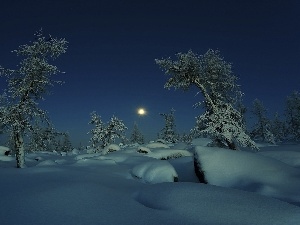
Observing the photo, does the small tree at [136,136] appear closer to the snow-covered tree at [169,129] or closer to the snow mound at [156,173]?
the snow-covered tree at [169,129]

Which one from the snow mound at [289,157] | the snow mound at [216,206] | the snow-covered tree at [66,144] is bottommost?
the snow-covered tree at [66,144]

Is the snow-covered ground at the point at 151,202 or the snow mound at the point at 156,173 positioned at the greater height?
the snow-covered ground at the point at 151,202

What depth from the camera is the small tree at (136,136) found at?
289ft

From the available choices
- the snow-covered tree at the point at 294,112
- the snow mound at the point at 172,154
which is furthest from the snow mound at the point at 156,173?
the snow-covered tree at the point at 294,112

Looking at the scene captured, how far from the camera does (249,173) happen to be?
952 cm

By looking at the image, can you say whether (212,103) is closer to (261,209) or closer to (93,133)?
(261,209)

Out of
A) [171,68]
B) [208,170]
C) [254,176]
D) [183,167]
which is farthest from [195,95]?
[254,176]

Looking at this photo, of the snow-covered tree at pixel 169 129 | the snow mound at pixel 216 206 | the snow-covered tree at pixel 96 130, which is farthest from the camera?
the snow-covered tree at pixel 169 129

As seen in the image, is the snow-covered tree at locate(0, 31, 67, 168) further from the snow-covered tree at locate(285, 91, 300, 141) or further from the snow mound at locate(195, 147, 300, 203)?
the snow-covered tree at locate(285, 91, 300, 141)

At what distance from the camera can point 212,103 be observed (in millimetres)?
19312

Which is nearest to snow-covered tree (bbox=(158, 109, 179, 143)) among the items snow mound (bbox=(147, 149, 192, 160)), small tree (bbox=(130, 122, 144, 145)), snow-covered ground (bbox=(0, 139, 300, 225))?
small tree (bbox=(130, 122, 144, 145))

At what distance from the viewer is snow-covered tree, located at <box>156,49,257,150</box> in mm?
18547

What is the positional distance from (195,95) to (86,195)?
14.3 meters

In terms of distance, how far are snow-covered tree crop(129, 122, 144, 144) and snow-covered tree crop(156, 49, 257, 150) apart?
6799 cm
